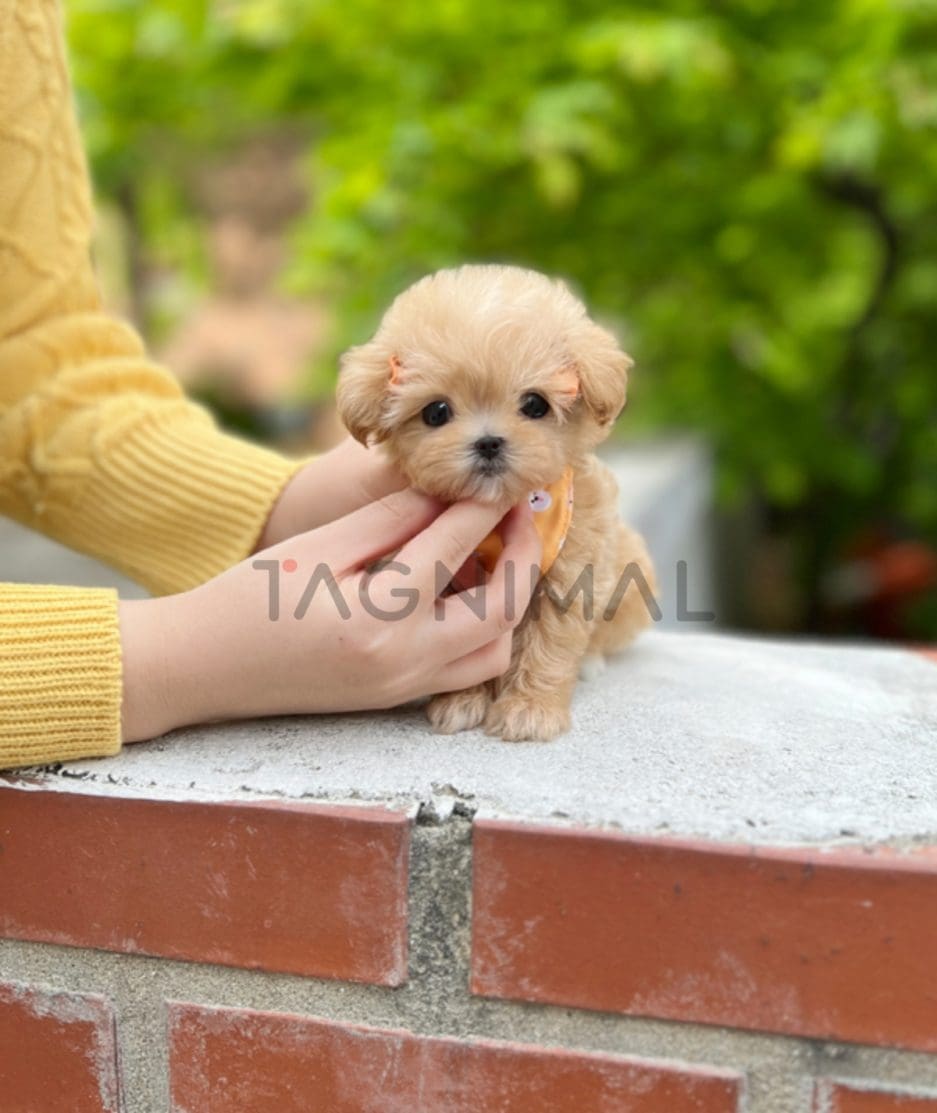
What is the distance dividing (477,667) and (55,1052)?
48 centimetres

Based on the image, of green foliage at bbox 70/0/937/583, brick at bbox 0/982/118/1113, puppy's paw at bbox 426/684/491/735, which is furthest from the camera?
green foliage at bbox 70/0/937/583

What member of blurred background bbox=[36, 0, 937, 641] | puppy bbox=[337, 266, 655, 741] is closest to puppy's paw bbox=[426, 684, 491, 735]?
puppy bbox=[337, 266, 655, 741]

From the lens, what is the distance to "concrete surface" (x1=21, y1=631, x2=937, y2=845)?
0.87 m

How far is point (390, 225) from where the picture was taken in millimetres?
3027

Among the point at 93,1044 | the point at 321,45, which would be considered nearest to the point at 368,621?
the point at 93,1044

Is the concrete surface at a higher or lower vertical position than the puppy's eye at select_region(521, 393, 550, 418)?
lower

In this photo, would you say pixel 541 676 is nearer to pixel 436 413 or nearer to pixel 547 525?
pixel 547 525

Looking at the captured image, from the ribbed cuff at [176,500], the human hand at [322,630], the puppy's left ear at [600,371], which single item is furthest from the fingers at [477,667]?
the ribbed cuff at [176,500]

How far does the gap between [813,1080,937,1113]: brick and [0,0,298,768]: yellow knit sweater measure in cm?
78

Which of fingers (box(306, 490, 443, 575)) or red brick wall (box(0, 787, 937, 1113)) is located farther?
fingers (box(306, 490, 443, 575))

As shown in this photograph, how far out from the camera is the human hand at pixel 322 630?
0.99m

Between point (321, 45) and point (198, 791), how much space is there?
8.42 ft

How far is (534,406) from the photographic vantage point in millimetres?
1033

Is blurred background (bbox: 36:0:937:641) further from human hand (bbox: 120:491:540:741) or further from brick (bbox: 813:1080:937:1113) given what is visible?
brick (bbox: 813:1080:937:1113)
